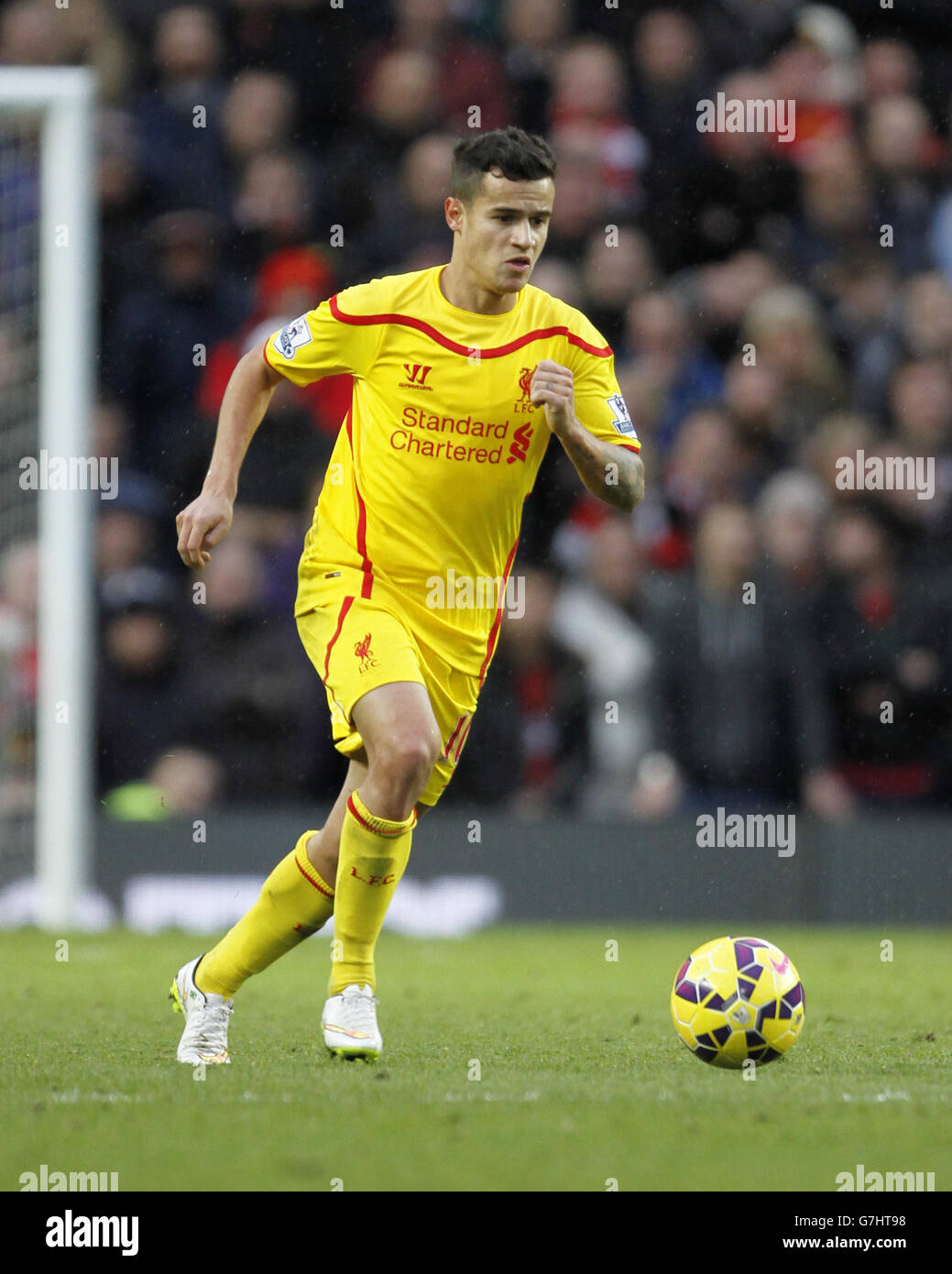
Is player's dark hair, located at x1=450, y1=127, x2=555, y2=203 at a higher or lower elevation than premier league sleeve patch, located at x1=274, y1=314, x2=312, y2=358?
higher

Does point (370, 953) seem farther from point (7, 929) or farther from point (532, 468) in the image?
point (7, 929)

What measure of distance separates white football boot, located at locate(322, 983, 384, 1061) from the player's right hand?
117 centimetres

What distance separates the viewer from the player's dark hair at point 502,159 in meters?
5.10

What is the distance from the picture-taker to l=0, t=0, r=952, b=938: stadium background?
941cm

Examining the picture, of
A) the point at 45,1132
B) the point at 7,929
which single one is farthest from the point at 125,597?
the point at 45,1132

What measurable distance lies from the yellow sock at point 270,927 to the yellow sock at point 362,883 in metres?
0.12

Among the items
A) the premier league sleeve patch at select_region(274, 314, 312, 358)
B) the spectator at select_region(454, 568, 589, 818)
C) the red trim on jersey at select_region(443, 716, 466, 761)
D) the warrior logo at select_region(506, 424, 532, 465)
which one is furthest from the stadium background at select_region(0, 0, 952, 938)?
the premier league sleeve patch at select_region(274, 314, 312, 358)

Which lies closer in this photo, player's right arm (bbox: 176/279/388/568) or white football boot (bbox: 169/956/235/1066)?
white football boot (bbox: 169/956/235/1066)

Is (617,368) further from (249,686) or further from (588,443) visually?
(588,443)

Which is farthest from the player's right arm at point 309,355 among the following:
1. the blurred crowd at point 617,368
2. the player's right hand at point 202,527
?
the blurred crowd at point 617,368

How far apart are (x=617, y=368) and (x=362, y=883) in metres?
A: 5.51

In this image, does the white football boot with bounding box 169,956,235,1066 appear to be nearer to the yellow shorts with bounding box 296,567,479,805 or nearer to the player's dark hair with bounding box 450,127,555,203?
the yellow shorts with bounding box 296,567,479,805

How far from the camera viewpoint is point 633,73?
36.1 feet

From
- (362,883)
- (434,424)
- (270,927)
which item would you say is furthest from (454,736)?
(434,424)
